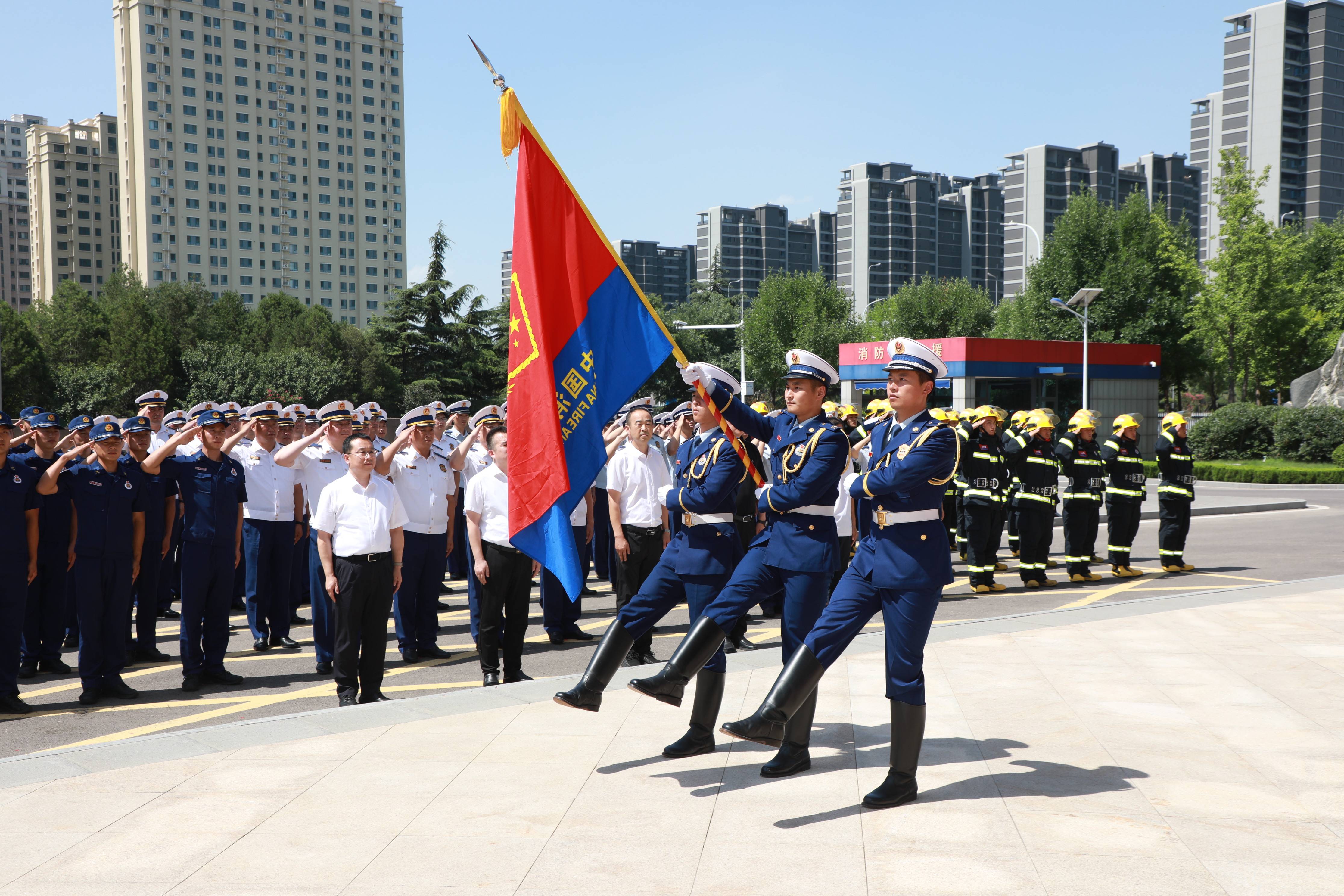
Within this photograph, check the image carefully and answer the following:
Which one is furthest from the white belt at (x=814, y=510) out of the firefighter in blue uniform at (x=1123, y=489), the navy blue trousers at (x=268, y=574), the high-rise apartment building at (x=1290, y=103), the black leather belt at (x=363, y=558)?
the high-rise apartment building at (x=1290, y=103)

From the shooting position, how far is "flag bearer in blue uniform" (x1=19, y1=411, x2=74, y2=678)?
8.68m

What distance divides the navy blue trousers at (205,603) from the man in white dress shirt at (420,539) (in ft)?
4.58

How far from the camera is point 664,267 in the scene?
167 metres

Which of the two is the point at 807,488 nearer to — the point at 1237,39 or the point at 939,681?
the point at 939,681

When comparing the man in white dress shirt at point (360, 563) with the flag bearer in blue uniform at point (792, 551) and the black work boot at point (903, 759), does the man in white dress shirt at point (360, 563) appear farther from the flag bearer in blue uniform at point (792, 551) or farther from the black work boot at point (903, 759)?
the black work boot at point (903, 759)

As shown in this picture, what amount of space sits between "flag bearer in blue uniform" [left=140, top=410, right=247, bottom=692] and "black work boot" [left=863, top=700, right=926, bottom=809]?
219 inches

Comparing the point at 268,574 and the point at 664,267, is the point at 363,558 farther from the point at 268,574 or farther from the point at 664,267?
the point at 664,267

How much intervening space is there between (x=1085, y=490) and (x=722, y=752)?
9210mm

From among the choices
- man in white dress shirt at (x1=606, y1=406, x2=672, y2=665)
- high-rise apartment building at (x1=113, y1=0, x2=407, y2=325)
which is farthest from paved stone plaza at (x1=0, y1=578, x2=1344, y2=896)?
high-rise apartment building at (x1=113, y1=0, x2=407, y2=325)

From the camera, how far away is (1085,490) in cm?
1345

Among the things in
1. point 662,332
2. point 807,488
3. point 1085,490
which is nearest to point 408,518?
point 662,332

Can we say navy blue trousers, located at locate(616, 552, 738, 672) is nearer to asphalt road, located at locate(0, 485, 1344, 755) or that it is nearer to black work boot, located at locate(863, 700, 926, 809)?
black work boot, located at locate(863, 700, 926, 809)

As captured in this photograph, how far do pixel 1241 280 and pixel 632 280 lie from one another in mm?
41352

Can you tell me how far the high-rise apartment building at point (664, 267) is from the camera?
164 meters
